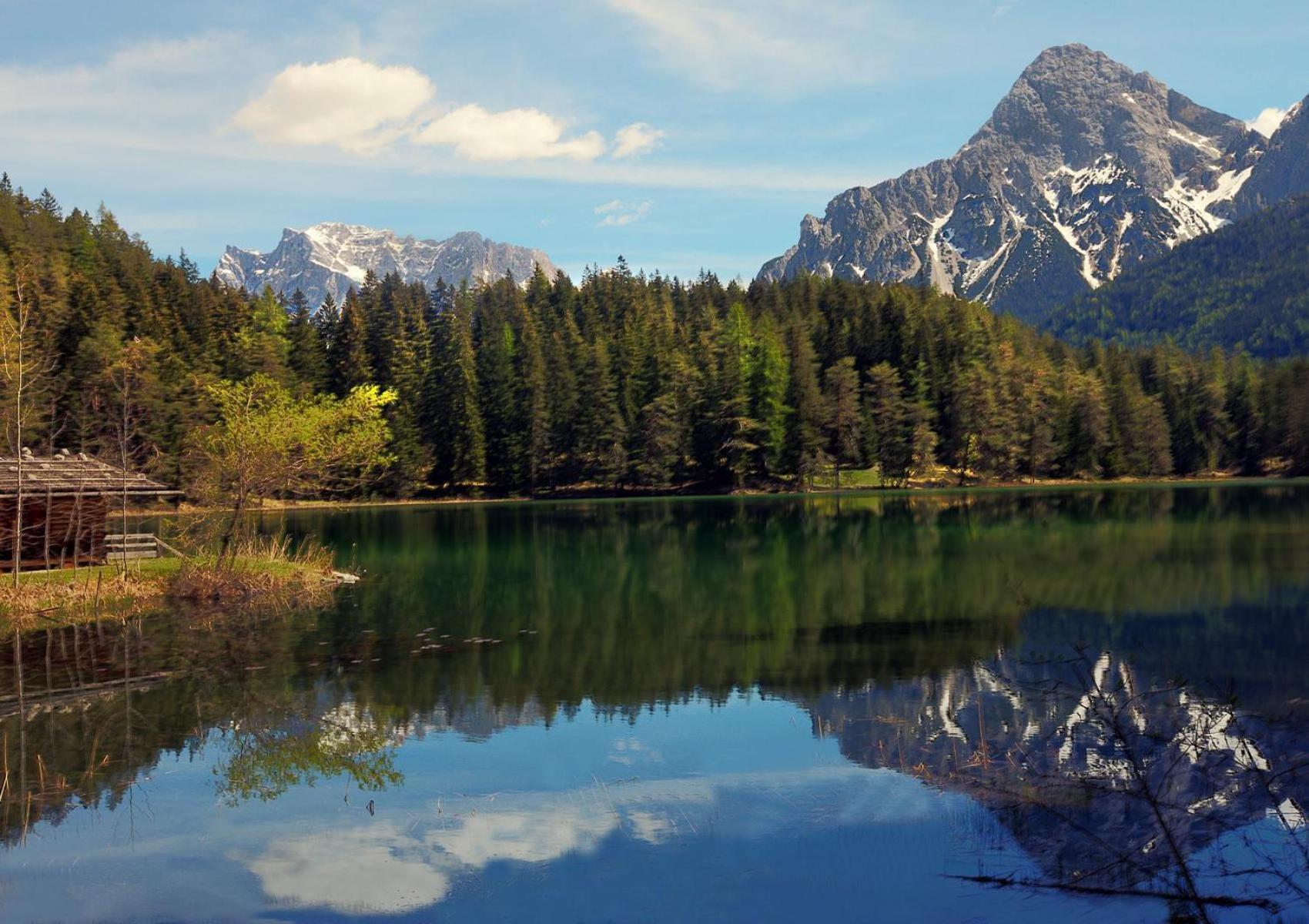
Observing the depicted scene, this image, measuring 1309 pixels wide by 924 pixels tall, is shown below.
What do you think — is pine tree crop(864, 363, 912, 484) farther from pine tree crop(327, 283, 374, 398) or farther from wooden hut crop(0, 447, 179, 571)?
wooden hut crop(0, 447, 179, 571)

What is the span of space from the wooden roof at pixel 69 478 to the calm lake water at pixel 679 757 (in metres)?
9.09

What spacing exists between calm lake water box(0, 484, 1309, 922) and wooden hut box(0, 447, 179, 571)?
9176 mm

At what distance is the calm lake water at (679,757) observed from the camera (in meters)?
12.0

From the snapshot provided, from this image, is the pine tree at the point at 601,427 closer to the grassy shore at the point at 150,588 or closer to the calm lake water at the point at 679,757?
the grassy shore at the point at 150,588

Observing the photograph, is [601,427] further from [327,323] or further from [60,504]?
[60,504]

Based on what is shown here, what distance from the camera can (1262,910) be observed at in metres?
10.8

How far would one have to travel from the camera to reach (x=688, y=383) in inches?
5399

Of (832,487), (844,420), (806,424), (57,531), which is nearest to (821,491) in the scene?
(832,487)

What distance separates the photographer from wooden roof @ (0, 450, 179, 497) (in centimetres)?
3769

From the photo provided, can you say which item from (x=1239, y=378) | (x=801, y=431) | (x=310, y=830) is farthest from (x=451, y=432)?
(x=310, y=830)

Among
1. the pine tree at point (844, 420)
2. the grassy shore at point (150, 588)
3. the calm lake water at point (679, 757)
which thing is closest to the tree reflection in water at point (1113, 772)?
the calm lake water at point (679, 757)

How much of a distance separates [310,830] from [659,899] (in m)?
5.71

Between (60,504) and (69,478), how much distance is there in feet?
4.04

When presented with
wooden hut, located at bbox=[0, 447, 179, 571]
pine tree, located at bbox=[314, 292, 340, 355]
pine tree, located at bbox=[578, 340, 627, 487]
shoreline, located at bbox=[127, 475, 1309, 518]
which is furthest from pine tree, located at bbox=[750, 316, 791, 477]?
wooden hut, located at bbox=[0, 447, 179, 571]
